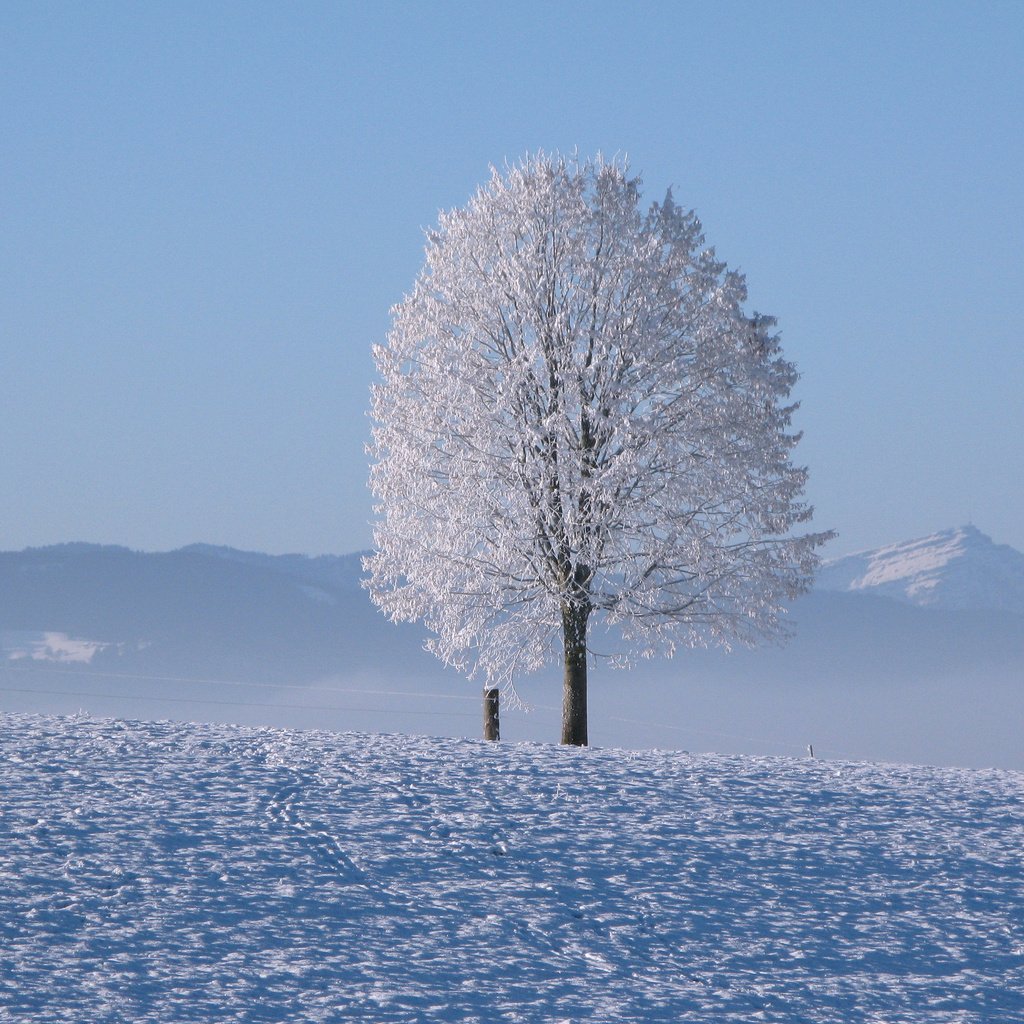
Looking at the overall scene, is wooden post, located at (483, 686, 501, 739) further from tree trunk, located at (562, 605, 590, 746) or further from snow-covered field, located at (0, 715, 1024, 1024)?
snow-covered field, located at (0, 715, 1024, 1024)

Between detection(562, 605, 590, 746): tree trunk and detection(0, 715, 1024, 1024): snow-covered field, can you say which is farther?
detection(562, 605, 590, 746): tree trunk

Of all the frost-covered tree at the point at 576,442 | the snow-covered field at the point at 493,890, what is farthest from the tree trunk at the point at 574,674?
the snow-covered field at the point at 493,890

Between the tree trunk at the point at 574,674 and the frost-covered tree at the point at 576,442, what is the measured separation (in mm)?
29

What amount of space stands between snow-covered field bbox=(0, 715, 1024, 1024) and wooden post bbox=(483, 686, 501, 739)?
460 centimetres

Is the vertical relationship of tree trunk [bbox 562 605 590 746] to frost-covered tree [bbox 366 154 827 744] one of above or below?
below

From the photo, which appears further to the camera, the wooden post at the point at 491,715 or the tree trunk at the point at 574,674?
the tree trunk at the point at 574,674

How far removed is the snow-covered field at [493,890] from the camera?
8.96m

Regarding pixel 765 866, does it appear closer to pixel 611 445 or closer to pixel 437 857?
pixel 437 857

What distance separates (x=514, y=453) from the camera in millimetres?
20422

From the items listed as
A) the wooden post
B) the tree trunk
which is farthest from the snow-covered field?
the tree trunk

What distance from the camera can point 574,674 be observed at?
20719mm

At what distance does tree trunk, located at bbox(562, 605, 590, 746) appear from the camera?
2059 cm

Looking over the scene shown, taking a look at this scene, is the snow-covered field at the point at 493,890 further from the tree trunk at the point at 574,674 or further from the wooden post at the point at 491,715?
the tree trunk at the point at 574,674

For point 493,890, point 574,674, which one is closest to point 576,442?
point 574,674
